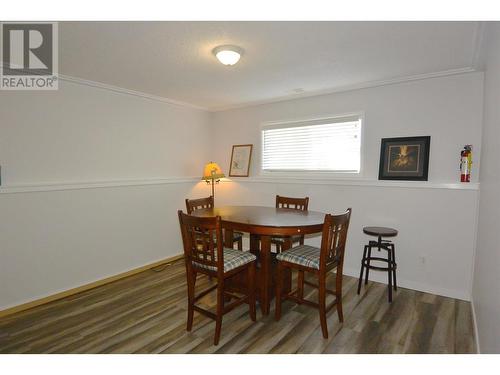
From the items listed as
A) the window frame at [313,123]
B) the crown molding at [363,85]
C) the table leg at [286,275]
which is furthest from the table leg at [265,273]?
the crown molding at [363,85]

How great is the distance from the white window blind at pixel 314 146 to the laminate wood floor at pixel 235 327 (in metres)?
1.61

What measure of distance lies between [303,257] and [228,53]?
1.78 m

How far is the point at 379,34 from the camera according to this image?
2.02 metres

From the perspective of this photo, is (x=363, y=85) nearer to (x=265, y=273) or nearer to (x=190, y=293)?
(x=265, y=273)

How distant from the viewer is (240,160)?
175 inches

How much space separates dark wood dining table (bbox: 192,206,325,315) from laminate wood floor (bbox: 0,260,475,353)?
0.78 feet

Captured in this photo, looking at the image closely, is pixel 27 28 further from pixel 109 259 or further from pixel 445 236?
pixel 445 236

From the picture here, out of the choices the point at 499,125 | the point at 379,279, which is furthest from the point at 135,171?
the point at 499,125

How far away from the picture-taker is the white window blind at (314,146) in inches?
137

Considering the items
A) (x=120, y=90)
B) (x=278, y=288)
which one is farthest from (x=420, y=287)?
(x=120, y=90)

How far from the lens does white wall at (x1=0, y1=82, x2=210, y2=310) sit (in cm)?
260

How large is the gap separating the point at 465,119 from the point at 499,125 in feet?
4.79

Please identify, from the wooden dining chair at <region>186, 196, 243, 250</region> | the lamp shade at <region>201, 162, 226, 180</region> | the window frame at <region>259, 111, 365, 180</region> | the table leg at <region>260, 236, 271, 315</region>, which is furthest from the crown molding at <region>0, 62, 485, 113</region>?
the table leg at <region>260, 236, 271, 315</region>

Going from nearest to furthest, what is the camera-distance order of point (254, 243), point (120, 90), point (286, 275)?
point (286, 275) → point (254, 243) → point (120, 90)
